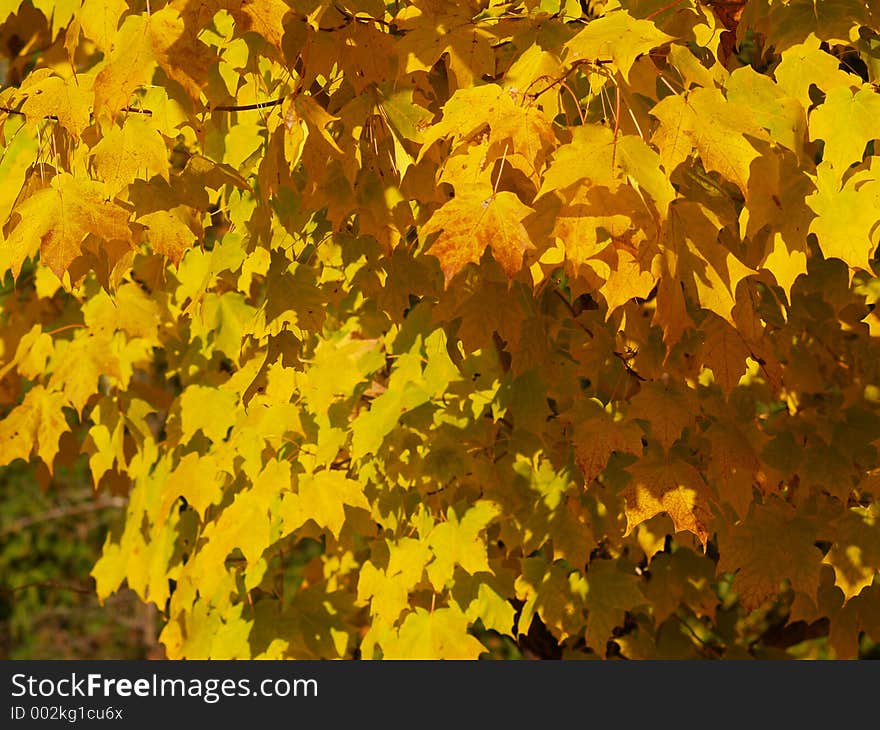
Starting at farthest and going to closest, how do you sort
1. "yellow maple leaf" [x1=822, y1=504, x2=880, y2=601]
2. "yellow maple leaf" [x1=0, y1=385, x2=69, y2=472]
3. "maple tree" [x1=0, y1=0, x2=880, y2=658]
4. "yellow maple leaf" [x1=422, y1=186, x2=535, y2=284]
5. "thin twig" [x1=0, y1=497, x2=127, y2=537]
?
"thin twig" [x1=0, y1=497, x2=127, y2=537] < "yellow maple leaf" [x1=0, y1=385, x2=69, y2=472] < "yellow maple leaf" [x1=822, y1=504, x2=880, y2=601] < "maple tree" [x1=0, y1=0, x2=880, y2=658] < "yellow maple leaf" [x1=422, y1=186, x2=535, y2=284]

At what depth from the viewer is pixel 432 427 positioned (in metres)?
3.29

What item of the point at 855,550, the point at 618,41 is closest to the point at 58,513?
the point at 855,550

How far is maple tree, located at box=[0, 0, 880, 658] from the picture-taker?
2.21 meters

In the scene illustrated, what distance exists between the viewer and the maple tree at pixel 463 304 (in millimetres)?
2215

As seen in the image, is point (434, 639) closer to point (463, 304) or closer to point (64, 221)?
point (463, 304)

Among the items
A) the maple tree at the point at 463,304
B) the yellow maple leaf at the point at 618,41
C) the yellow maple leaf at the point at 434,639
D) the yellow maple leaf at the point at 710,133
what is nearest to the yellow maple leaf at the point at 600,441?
the maple tree at the point at 463,304

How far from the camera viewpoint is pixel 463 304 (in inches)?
103

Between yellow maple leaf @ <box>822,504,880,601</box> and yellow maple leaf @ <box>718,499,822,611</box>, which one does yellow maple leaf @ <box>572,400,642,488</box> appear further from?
yellow maple leaf @ <box>822,504,880,601</box>

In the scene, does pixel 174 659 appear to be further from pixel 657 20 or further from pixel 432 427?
pixel 657 20

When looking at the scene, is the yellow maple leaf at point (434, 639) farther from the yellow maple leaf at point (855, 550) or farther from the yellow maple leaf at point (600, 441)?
the yellow maple leaf at point (855, 550)

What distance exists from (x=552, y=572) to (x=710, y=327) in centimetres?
A: 127

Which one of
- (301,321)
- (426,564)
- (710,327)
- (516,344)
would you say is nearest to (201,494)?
(426,564)

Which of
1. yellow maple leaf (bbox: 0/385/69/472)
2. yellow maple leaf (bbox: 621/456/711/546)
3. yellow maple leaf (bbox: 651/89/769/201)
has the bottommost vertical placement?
yellow maple leaf (bbox: 621/456/711/546)

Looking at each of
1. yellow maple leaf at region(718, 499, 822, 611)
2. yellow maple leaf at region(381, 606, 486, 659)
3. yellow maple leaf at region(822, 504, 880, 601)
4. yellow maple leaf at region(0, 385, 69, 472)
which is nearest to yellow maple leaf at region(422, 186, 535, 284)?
yellow maple leaf at region(718, 499, 822, 611)
